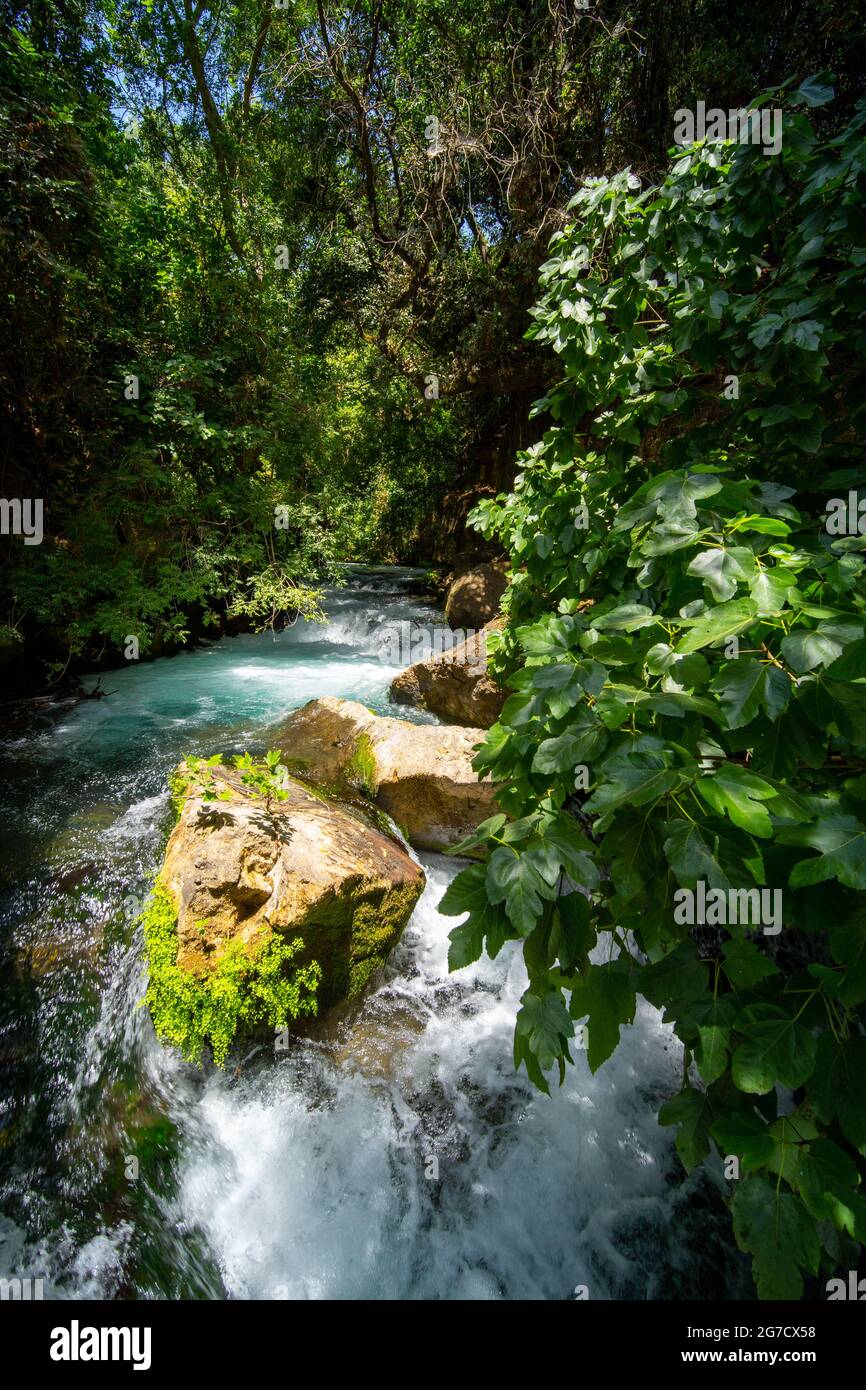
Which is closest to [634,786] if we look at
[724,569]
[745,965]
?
[745,965]

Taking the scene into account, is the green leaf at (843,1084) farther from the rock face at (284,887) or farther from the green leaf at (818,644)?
the rock face at (284,887)

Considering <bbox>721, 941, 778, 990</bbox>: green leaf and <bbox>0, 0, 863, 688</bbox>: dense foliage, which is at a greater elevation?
<bbox>0, 0, 863, 688</bbox>: dense foliage

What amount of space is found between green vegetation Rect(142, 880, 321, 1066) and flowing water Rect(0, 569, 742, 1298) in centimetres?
20

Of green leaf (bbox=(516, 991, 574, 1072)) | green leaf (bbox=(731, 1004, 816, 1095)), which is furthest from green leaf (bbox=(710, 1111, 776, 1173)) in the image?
green leaf (bbox=(516, 991, 574, 1072))

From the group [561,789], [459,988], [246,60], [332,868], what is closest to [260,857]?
[332,868]

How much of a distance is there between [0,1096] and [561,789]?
3.47 meters

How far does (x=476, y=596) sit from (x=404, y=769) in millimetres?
6427

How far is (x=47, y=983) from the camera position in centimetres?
333

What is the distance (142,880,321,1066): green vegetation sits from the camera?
10.0ft

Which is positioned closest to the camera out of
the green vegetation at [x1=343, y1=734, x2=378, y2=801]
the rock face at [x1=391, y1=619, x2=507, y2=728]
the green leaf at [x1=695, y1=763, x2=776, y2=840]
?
the green leaf at [x1=695, y1=763, x2=776, y2=840]

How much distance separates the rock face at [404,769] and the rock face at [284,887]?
73 centimetres

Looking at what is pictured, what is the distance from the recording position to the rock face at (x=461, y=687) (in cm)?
656

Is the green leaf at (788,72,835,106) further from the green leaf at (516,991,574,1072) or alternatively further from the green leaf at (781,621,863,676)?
the green leaf at (516,991,574,1072)

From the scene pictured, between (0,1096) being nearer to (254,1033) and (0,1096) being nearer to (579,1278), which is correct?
(254,1033)
